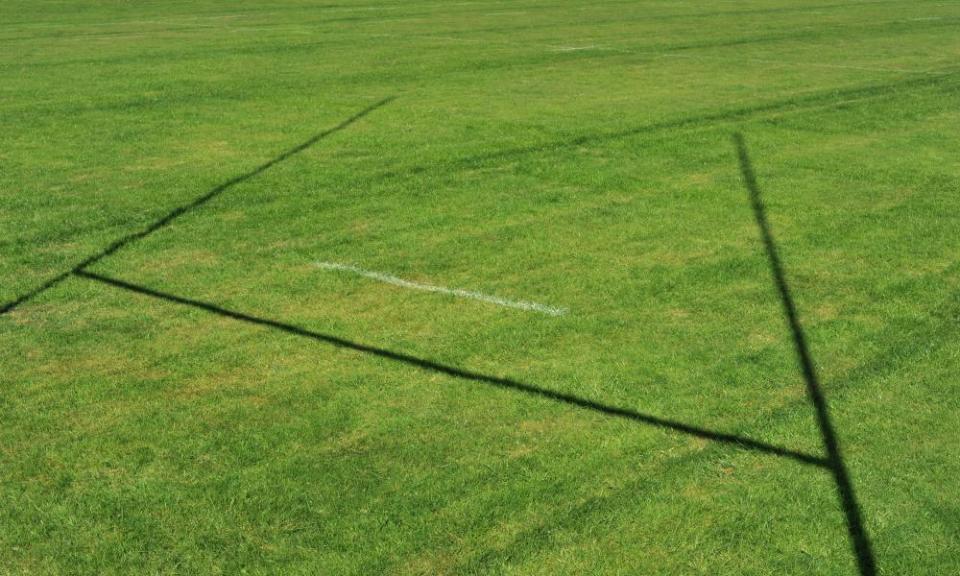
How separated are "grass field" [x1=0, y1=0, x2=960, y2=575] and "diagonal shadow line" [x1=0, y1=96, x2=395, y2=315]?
0.07 metres

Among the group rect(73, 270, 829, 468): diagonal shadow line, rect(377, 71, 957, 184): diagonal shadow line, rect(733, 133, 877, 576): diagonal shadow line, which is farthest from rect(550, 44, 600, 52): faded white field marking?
rect(73, 270, 829, 468): diagonal shadow line

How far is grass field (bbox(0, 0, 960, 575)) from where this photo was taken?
521 cm

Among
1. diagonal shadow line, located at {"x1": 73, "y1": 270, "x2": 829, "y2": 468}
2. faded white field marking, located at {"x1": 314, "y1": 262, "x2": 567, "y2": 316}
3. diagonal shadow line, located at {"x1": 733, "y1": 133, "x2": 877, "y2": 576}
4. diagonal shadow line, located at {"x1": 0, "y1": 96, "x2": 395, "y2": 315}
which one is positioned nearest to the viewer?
diagonal shadow line, located at {"x1": 733, "y1": 133, "x2": 877, "y2": 576}

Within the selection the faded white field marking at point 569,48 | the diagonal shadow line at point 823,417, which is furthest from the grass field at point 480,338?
the faded white field marking at point 569,48

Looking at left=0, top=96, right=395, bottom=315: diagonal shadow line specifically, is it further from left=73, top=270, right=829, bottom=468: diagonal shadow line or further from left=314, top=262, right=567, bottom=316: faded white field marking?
left=314, top=262, right=567, bottom=316: faded white field marking

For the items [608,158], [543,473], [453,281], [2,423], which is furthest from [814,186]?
[2,423]

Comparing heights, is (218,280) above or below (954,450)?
above

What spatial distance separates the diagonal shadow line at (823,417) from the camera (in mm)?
5039

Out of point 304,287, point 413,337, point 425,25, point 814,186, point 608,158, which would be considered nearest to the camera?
point 413,337

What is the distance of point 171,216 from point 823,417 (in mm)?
6492

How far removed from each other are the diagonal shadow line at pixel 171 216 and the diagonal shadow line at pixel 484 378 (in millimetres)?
311

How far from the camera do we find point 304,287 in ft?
28.0

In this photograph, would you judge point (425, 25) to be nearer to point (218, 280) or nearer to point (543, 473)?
point (218, 280)

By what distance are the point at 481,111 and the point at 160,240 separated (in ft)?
24.4
